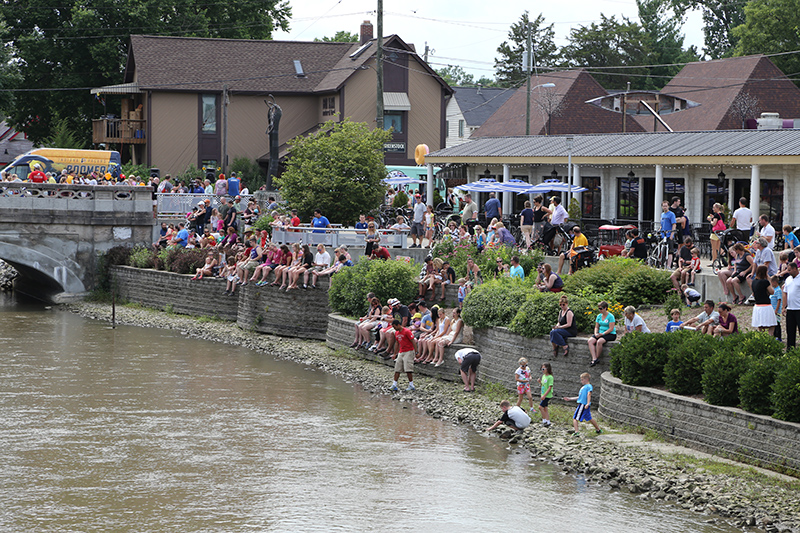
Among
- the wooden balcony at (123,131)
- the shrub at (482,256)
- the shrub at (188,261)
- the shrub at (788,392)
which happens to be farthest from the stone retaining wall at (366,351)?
the wooden balcony at (123,131)

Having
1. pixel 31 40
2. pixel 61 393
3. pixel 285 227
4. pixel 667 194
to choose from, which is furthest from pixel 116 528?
pixel 31 40

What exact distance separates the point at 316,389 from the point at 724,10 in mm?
68684

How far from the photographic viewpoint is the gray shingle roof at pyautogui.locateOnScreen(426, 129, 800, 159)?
2900 cm

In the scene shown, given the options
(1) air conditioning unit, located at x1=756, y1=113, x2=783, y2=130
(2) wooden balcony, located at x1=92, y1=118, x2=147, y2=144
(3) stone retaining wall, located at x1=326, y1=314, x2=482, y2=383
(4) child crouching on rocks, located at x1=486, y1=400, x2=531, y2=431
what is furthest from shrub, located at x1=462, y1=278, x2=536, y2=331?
(2) wooden balcony, located at x1=92, y1=118, x2=147, y2=144

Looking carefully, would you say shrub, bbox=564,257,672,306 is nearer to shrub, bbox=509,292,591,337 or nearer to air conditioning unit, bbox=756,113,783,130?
shrub, bbox=509,292,591,337

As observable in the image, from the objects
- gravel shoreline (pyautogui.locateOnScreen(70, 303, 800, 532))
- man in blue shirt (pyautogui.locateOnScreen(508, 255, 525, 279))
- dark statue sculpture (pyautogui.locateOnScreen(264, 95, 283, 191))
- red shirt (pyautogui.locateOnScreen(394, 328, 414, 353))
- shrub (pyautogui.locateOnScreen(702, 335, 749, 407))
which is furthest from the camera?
dark statue sculpture (pyautogui.locateOnScreen(264, 95, 283, 191))

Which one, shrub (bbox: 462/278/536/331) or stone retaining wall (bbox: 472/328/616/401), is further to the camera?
shrub (bbox: 462/278/536/331)

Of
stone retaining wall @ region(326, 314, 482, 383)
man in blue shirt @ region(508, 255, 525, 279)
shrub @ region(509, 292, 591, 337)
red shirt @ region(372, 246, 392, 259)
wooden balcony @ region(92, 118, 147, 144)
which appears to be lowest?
stone retaining wall @ region(326, 314, 482, 383)

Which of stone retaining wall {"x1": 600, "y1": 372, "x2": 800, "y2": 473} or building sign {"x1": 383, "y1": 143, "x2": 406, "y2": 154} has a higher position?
building sign {"x1": 383, "y1": 143, "x2": 406, "y2": 154}

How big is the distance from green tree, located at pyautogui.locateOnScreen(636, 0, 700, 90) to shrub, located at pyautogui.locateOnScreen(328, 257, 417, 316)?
57.4 meters

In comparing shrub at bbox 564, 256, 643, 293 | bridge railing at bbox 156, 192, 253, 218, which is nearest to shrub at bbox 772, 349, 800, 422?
shrub at bbox 564, 256, 643, 293

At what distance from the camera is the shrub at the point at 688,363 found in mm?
16906

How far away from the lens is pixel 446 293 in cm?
2655

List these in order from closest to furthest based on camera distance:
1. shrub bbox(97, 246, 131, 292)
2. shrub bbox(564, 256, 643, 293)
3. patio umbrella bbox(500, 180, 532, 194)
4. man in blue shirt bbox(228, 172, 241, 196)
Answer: shrub bbox(564, 256, 643, 293)
patio umbrella bbox(500, 180, 532, 194)
shrub bbox(97, 246, 131, 292)
man in blue shirt bbox(228, 172, 241, 196)
